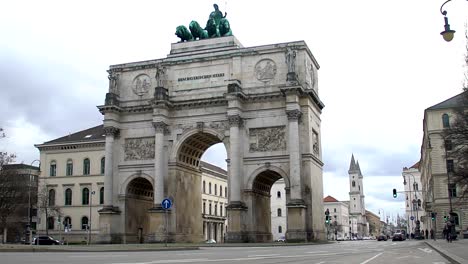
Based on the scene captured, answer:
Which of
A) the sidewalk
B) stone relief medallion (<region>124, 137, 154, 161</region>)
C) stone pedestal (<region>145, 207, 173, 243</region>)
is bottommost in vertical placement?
the sidewalk

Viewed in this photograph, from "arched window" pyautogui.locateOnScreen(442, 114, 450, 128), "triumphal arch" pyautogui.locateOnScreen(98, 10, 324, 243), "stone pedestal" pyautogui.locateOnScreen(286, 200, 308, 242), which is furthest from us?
"arched window" pyautogui.locateOnScreen(442, 114, 450, 128)

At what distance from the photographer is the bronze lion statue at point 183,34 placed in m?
55.9

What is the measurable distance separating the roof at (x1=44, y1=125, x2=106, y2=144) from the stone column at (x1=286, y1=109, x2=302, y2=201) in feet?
119

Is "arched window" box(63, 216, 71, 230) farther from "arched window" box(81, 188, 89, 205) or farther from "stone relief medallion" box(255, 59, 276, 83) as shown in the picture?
"stone relief medallion" box(255, 59, 276, 83)

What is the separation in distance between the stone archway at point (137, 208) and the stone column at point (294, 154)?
14923mm

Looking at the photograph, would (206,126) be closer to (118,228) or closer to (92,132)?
(118,228)

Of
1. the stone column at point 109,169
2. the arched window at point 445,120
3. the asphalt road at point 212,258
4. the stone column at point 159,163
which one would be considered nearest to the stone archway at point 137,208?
the stone column at point 109,169

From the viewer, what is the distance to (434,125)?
75.5 m

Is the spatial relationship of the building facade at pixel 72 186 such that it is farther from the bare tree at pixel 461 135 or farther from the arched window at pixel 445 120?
the bare tree at pixel 461 135

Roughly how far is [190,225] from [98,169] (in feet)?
84.3

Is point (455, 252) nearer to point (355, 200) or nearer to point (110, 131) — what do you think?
point (110, 131)

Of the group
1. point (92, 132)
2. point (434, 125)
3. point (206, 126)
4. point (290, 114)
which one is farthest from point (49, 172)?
point (434, 125)

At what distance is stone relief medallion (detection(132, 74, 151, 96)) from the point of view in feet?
179

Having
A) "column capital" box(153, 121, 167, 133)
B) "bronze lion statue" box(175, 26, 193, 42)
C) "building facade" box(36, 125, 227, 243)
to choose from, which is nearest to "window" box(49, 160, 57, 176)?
"building facade" box(36, 125, 227, 243)
